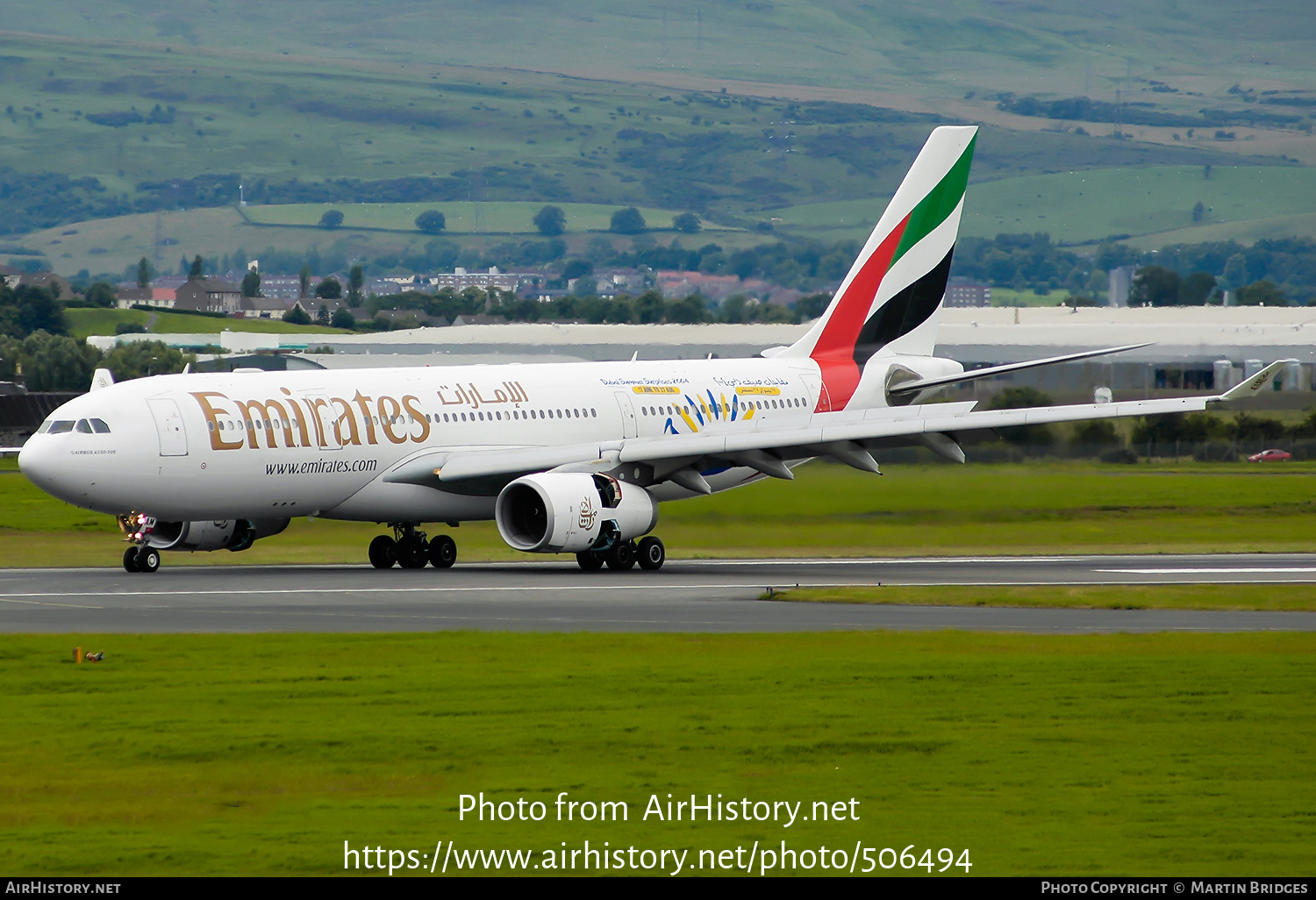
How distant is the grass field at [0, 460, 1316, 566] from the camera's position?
4153 cm

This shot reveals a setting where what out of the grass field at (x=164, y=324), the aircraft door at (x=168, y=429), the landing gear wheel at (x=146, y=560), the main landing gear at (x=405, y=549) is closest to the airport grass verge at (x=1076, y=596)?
the main landing gear at (x=405, y=549)

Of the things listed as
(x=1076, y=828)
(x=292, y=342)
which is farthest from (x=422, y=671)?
(x=292, y=342)

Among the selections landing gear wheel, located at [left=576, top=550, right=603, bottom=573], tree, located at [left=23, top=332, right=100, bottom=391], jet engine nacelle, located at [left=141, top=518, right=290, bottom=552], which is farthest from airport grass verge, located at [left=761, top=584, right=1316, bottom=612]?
tree, located at [left=23, top=332, right=100, bottom=391]

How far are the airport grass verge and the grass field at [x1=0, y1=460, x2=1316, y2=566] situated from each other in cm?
934

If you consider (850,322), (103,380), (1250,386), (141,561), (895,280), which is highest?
(895,280)

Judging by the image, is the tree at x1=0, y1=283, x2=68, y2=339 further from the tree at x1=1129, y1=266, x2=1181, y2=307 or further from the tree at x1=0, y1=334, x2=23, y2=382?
the tree at x1=1129, y1=266, x2=1181, y2=307

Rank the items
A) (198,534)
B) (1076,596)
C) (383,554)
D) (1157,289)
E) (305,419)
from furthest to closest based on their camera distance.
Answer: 1. (1157,289)
2. (383,554)
3. (198,534)
4. (305,419)
5. (1076,596)

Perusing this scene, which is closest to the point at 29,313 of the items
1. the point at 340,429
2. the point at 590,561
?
the point at 340,429

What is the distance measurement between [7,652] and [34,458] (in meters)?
10.5

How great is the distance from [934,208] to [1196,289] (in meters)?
107

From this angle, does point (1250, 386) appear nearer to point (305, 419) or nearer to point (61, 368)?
point (305, 419)

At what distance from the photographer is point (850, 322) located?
147 feet

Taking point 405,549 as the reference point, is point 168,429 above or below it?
above

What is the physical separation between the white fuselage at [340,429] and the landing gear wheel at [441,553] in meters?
1.33
